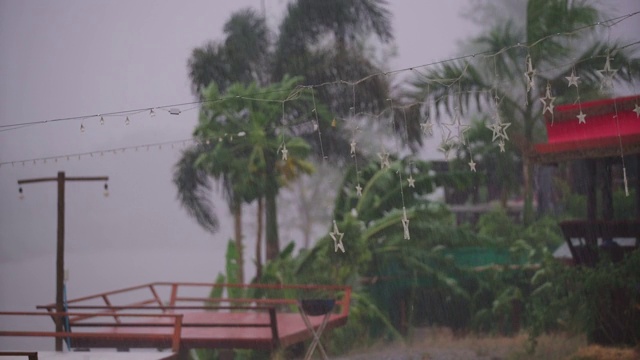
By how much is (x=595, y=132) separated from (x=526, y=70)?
1639 millimetres

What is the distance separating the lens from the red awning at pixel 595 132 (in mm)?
6086

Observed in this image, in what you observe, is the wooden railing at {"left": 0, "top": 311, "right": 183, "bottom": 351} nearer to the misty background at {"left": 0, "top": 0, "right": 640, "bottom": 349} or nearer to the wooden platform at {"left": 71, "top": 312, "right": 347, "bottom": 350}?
the wooden platform at {"left": 71, "top": 312, "right": 347, "bottom": 350}

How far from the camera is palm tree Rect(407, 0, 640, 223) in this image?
768cm

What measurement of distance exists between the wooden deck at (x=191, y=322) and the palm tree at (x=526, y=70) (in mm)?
2347

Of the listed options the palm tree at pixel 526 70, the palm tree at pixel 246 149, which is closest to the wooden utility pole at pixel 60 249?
the palm tree at pixel 246 149

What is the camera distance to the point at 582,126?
21.4ft

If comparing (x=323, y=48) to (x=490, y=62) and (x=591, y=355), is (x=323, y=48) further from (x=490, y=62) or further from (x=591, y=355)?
(x=591, y=355)

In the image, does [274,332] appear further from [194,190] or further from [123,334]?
[194,190]

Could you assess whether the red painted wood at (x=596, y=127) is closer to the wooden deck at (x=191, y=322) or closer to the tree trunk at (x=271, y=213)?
the wooden deck at (x=191, y=322)

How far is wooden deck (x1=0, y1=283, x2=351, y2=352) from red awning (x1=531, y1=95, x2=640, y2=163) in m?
2.22

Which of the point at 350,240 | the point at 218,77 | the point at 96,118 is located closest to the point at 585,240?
the point at 350,240

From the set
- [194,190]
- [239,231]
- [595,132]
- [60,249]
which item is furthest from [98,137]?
[595,132]

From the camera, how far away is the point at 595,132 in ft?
21.0

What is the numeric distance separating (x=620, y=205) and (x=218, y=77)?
165 inches
